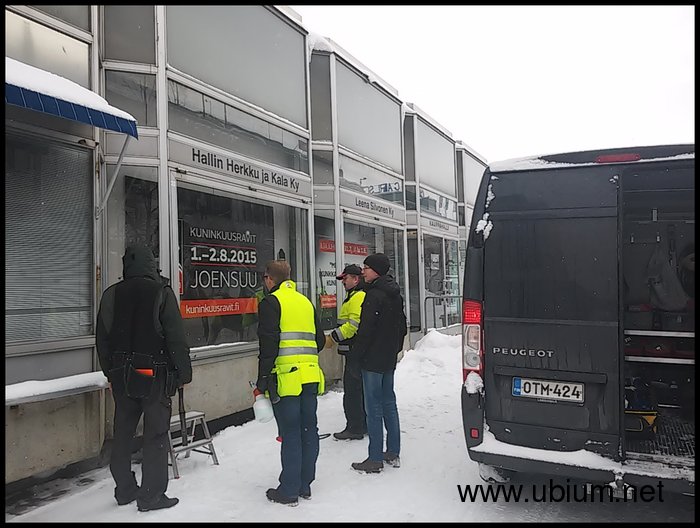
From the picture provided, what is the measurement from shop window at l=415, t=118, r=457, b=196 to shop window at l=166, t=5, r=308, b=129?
5198 mm

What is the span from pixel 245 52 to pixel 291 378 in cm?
458

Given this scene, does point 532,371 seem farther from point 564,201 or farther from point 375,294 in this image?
point 375,294

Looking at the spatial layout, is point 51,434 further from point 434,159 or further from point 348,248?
point 434,159

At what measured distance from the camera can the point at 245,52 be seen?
720cm

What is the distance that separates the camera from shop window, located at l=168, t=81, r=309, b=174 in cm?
610

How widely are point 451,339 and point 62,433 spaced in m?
8.75

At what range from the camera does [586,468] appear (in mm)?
3764

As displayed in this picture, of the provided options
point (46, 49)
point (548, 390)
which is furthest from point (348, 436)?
point (46, 49)

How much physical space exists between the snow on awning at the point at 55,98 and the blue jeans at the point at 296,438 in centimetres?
257

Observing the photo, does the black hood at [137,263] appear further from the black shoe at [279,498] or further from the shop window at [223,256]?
the black shoe at [279,498]

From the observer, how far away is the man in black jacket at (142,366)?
4.24 m

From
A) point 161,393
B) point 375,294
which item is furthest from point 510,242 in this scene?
point 161,393

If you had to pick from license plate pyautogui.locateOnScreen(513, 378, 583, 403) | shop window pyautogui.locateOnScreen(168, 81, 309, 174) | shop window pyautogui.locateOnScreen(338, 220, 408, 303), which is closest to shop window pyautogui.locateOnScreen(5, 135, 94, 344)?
shop window pyautogui.locateOnScreen(168, 81, 309, 174)

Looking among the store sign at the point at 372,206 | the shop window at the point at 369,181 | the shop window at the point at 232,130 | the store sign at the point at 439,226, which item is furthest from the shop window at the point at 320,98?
the store sign at the point at 439,226
